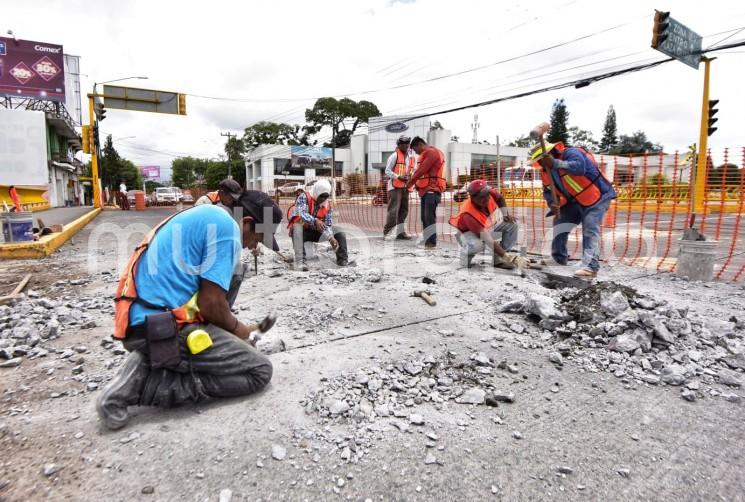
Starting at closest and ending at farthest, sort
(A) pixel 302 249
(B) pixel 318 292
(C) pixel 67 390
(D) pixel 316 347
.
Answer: (C) pixel 67 390 → (D) pixel 316 347 → (B) pixel 318 292 → (A) pixel 302 249

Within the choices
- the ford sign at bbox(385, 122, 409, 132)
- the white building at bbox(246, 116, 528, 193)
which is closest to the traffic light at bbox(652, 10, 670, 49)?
the white building at bbox(246, 116, 528, 193)

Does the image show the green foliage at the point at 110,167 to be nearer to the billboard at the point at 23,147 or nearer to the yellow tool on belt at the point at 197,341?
the billboard at the point at 23,147

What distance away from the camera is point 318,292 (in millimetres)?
4418

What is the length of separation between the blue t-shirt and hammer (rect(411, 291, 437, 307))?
2.24 m

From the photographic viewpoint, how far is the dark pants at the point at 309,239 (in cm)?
589

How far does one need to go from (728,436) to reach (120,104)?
23882 mm

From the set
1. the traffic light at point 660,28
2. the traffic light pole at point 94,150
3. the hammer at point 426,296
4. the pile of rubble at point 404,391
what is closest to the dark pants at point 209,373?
the pile of rubble at point 404,391

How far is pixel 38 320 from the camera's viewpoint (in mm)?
3703

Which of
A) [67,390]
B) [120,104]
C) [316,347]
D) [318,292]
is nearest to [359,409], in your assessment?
[316,347]

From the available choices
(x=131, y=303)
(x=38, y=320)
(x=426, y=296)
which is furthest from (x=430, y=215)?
(x=131, y=303)

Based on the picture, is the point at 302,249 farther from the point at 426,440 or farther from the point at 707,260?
the point at 707,260

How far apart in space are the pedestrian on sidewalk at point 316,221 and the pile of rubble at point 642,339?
8.85ft

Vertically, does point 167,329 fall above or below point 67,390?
above

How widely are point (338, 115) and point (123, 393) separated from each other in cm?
5924
